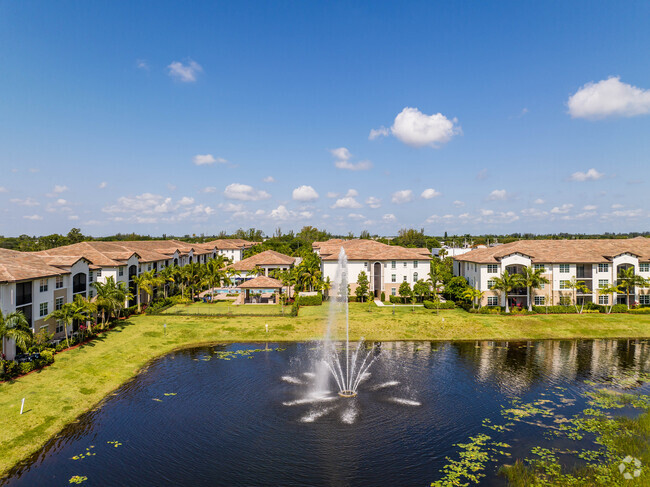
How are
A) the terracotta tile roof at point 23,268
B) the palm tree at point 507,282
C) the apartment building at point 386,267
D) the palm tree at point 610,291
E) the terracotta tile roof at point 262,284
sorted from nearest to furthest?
the terracotta tile roof at point 23,268
the palm tree at point 507,282
the palm tree at point 610,291
the terracotta tile roof at point 262,284
the apartment building at point 386,267

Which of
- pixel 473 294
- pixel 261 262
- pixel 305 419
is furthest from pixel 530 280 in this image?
pixel 261 262

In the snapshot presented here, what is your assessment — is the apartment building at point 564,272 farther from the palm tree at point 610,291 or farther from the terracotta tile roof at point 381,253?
the terracotta tile roof at point 381,253

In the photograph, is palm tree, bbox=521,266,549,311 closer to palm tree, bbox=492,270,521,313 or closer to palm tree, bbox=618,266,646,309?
palm tree, bbox=492,270,521,313

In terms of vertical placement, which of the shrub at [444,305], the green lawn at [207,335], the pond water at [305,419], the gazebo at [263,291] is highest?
the gazebo at [263,291]

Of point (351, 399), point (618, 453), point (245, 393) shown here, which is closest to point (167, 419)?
point (245, 393)

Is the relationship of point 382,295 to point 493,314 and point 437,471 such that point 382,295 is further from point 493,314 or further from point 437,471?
point 437,471

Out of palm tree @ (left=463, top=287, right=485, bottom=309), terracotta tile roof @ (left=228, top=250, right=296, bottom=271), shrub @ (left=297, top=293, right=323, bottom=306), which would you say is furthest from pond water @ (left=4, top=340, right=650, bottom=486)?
terracotta tile roof @ (left=228, top=250, right=296, bottom=271)

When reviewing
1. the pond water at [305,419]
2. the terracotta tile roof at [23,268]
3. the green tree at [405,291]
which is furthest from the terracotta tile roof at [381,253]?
the terracotta tile roof at [23,268]
